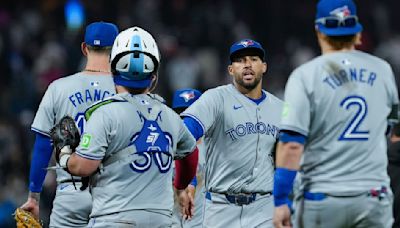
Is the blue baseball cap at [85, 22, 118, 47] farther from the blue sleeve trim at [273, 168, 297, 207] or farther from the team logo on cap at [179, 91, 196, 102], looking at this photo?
the blue sleeve trim at [273, 168, 297, 207]

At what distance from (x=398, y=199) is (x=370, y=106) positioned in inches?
85.6

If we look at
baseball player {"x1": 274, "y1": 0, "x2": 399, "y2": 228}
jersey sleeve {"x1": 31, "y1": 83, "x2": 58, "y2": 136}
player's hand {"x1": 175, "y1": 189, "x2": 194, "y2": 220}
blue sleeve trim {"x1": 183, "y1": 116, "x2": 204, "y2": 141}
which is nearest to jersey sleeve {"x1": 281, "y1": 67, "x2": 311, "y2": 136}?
baseball player {"x1": 274, "y1": 0, "x2": 399, "y2": 228}

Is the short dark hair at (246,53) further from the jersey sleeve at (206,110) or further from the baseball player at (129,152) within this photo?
the baseball player at (129,152)

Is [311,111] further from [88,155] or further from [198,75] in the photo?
[198,75]

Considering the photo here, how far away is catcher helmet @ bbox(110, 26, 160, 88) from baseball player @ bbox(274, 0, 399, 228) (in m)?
0.97

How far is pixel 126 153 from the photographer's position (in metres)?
6.70

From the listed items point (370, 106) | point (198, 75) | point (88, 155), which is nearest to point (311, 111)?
point (370, 106)

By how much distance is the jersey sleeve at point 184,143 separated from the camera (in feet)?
23.4

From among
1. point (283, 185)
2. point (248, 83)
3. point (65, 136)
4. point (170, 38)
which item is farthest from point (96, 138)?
point (170, 38)

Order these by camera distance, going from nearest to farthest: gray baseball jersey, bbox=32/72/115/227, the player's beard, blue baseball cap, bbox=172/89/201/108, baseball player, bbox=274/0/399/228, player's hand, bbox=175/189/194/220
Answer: baseball player, bbox=274/0/399/228, player's hand, bbox=175/189/194/220, gray baseball jersey, bbox=32/72/115/227, the player's beard, blue baseball cap, bbox=172/89/201/108

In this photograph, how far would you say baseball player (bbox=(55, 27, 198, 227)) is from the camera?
21.8ft

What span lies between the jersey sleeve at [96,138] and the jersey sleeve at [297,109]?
111 cm

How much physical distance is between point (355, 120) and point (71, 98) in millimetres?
2708

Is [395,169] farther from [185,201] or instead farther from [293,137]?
[293,137]
